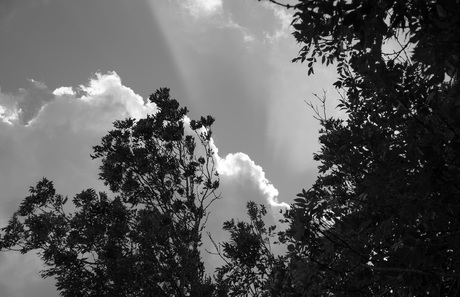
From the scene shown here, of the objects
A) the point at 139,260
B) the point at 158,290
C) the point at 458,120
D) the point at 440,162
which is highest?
the point at 139,260

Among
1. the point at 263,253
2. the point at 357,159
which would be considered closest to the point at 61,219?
the point at 263,253

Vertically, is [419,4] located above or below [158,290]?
below

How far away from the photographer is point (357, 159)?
3.78 m

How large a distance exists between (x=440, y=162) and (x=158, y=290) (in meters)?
10.00

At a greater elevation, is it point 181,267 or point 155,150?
point 155,150

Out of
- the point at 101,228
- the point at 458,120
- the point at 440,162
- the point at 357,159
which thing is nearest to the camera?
the point at 440,162

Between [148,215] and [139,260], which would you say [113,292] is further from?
[148,215]

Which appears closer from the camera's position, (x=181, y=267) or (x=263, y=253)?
(x=263, y=253)

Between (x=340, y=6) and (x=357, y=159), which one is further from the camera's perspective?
(x=357, y=159)

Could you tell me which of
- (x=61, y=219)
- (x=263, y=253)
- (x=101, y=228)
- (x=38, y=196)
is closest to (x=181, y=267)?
(x=101, y=228)

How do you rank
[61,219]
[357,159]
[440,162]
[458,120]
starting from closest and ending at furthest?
[440,162] → [458,120] → [357,159] → [61,219]

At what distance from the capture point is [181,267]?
35.7 ft

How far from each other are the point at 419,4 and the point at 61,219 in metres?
12.9

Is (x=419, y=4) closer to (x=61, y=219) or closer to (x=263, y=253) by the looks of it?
(x=263, y=253)
